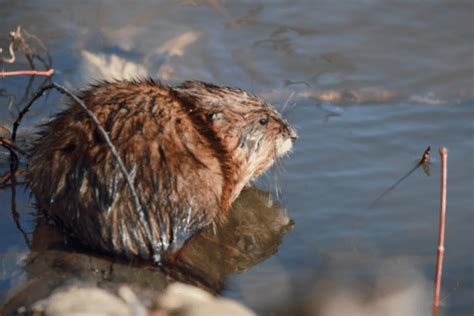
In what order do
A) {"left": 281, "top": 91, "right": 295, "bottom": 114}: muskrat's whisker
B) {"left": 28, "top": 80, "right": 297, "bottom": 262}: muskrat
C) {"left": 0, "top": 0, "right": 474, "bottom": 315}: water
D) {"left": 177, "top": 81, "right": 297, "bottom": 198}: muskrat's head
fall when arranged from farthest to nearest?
{"left": 281, "top": 91, "right": 295, "bottom": 114}: muskrat's whisker, {"left": 177, "top": 81, "right": 297, "bottom": 198}: muskrat's head, {"left": 0, "top": 0, "right": 474, "bottom": 315}: water, {"left": 28, "top": 80, "right": 297, "bottom": 262}: muskrat

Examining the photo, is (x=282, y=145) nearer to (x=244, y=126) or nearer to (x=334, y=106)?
(x=244, y=126)

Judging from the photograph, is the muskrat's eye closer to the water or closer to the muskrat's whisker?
the water

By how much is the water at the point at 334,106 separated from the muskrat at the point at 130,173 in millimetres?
318

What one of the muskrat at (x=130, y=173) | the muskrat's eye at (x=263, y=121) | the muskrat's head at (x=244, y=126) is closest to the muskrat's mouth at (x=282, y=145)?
the muskrat's head at (x=244, y=126)

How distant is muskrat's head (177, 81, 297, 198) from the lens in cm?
413

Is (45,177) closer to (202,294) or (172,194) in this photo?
(172,194)

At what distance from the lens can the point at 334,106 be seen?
5.37 metres

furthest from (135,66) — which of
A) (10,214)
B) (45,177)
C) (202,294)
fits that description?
(202,294)

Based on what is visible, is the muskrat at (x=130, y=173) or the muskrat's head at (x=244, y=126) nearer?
the muskrat at (x=130, y=173)

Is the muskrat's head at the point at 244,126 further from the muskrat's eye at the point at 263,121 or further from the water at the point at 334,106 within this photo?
the water at the point at 334,106

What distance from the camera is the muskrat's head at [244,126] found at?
13.5 feet

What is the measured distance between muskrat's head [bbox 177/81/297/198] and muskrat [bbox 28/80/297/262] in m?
0.13

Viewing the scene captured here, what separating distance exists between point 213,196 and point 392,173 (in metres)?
1.20

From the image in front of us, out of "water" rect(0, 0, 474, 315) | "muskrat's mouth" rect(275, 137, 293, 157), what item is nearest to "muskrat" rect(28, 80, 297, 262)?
"water" rect(0, 0, 474, 315)
